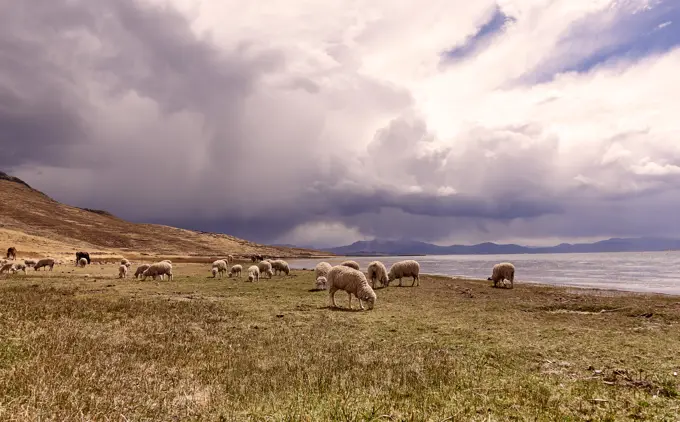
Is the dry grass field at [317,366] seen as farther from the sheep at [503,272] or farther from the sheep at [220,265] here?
the sheep at [220,265]

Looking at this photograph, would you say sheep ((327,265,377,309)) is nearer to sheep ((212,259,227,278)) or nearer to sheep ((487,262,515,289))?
sheep ((487,262,515,289))

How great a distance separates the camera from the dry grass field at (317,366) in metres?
6.71

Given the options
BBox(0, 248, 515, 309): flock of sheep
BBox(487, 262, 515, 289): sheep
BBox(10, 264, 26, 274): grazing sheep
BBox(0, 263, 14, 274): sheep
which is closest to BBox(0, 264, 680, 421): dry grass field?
BBox(0, 248, 515, 309): flock of sheep

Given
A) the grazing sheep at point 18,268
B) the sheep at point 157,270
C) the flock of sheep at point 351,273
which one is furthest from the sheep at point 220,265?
the grazing sheep at point 18,268

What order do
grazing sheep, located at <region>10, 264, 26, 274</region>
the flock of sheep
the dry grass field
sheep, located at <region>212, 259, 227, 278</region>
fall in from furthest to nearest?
sheep, located at <region>212, 259, 227, 278</region>, grazing sheep, located at <region>10, 264, 26, 274</region>, the flock of sheep, the dry grass field

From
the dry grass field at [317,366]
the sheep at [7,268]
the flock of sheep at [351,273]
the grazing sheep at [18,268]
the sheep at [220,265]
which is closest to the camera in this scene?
the dry grass field at [317,366]

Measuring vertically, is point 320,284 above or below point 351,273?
below

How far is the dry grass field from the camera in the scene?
6715 mm

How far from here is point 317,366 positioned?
32.7 feet

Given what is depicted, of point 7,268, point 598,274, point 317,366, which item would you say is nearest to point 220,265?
point 7,268

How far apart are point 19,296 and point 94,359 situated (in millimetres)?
14616

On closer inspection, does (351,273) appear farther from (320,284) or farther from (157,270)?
(157,270)

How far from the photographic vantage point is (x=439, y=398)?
7703 millimetres

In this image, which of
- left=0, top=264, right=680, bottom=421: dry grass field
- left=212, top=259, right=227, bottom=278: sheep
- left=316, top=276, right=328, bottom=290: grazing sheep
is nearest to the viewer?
left=0, top=264, right=680, bottom=421: dry grass field
